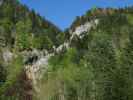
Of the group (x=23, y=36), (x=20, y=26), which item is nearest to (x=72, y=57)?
(x=23, y=36)

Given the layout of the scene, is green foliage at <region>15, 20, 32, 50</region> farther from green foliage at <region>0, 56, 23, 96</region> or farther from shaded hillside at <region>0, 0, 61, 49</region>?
green foliage at <region>0, 56, 23, 96</region>

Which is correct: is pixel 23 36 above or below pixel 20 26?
below

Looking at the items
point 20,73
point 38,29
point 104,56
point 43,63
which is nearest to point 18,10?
point 38,29

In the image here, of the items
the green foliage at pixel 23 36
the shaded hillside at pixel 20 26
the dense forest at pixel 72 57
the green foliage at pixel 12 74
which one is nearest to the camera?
the dense forest at pixel 72 57

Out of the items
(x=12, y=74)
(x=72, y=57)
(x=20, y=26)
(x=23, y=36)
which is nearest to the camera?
(x=12, y=74)

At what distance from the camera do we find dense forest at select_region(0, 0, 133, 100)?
50.4m

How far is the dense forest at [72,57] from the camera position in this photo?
165 feet

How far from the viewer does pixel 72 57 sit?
126 metres

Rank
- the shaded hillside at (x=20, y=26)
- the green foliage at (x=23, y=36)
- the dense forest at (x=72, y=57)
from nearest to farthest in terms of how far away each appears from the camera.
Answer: the dense forest at (x=72, y=57), the green foliage at (x=23, y=36), the shaded hillside at (x=20, y=26)

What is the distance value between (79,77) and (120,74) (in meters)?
33.7

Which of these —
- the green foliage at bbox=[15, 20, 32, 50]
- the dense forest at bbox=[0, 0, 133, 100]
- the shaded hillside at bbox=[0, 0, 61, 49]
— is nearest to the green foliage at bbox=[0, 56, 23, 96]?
the dense forest at bbox=[0, 0, 133, 100]

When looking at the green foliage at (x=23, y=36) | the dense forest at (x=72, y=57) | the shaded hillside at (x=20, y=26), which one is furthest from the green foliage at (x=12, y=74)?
the shaded hillside at (x=20, y=26)

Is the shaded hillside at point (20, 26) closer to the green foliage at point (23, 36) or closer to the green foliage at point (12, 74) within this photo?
the green foliage at point (23, 36)

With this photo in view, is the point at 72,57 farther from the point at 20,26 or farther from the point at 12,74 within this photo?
the point at 20,26
